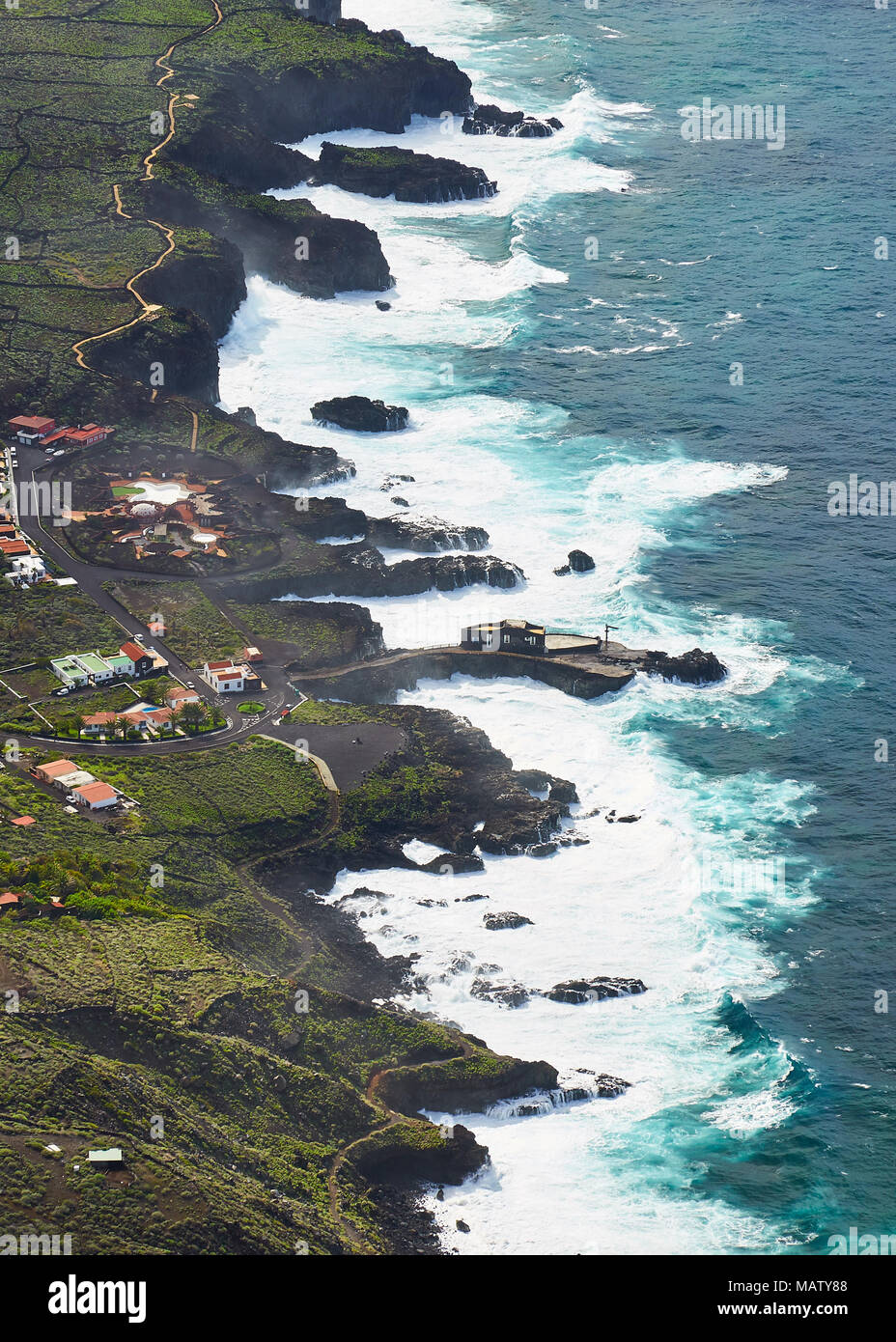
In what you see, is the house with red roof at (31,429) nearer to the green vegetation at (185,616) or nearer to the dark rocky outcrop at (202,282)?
the green vegetation at (185,616)

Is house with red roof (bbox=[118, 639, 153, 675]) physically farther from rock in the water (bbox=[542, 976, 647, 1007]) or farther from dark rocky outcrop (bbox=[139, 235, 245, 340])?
dark rocky outcrop (bbox=[139, 235, 245, 340])

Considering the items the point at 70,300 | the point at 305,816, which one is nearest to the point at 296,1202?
the point at 305,816

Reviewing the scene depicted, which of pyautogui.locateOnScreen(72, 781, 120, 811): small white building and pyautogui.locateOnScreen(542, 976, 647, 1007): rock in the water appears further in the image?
pyautogui.locateOnScreen(72, 781, 120, 811): small white building

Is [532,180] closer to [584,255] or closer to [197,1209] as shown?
[584,255]

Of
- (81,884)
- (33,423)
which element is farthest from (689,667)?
(33,423)

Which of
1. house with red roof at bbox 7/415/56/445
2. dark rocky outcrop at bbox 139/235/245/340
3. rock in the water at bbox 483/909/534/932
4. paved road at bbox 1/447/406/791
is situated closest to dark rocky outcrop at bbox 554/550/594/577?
paved road at bbox 1/447/406/791

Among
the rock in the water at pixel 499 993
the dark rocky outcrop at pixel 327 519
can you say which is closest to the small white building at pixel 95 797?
the rock in the water at pixel 499 993
